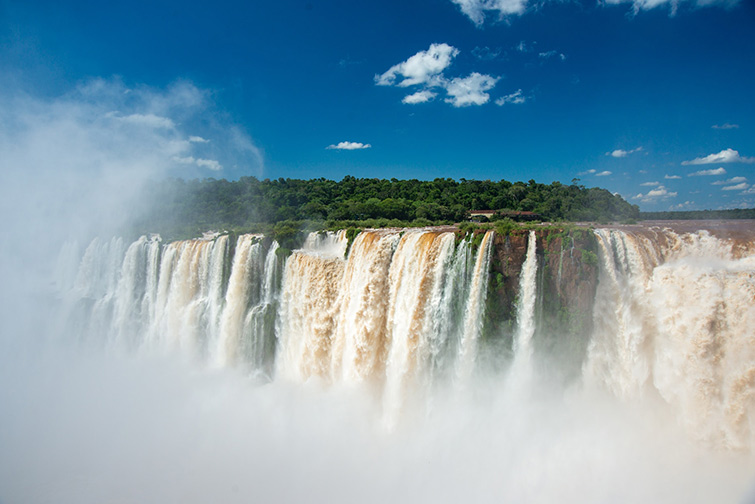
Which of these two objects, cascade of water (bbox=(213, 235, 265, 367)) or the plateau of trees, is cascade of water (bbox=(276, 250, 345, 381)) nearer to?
cascade of water (bbox=(213, 235, 265, 367))

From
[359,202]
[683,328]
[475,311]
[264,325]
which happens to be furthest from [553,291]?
[359,202]

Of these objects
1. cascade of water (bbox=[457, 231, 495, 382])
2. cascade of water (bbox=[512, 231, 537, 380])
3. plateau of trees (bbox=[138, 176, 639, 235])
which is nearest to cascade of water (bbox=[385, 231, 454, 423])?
cascade of water (bbox=[457, 231, 495, 382])

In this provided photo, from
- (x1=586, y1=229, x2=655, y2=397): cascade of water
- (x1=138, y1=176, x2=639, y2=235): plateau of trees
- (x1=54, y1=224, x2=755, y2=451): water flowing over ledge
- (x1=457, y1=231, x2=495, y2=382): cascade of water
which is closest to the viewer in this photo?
(x1=54, y1=224, x2=755, y2=451): water flowing over ledge

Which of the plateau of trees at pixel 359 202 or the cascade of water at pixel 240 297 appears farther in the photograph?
the plateau of trees at pixel 359 202

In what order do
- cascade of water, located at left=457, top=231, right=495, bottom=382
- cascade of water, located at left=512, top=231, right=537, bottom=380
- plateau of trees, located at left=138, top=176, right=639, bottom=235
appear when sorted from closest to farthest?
cascade of water, located at left=512, top=231, right=537, bottom=380 → cascade of water, located at left=457, top=231, right=495, bottom=382 → plateau of trees, located at left=138, top=176, right=639, bottom=235

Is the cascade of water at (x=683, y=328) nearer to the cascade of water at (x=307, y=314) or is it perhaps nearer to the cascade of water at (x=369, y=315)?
the cascade of water at (x=369, y=315)

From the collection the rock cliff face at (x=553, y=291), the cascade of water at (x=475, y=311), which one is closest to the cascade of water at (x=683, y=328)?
the rock cliff face at (x=553, y=291)

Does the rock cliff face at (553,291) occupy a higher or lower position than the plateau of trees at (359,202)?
lower
